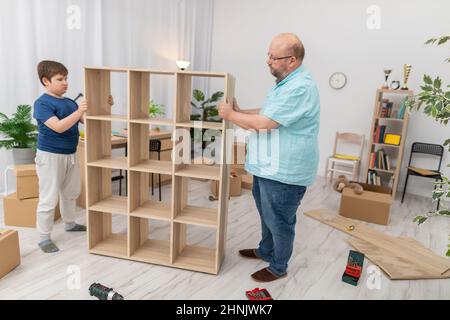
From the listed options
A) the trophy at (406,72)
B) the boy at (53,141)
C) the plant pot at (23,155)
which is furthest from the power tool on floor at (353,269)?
the plant pot at (23,155)

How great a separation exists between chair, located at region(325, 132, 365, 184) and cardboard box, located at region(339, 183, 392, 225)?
44.4 inches

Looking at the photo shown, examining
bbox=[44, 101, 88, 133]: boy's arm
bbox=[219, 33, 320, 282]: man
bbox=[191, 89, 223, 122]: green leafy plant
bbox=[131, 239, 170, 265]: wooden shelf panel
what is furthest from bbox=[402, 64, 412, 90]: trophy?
bbox=[44, 101, 88, 133]: boy's arm

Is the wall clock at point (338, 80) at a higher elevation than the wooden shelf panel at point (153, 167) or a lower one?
higher

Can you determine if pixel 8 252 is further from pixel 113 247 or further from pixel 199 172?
pixel 199 172

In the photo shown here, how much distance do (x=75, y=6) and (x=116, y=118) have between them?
2305mm

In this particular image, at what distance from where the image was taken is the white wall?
4430 millimetres

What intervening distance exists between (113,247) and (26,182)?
101 cm

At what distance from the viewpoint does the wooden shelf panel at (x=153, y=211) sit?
7.62ft

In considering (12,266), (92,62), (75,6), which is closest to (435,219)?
(12,266)

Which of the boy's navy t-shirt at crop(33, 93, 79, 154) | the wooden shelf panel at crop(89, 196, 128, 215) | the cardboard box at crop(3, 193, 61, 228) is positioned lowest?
the cardboard box at crop(3, 193, 61, 228)

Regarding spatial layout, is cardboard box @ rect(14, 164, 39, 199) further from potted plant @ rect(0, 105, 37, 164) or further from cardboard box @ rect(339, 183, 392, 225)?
cardboard box @ rect(339, 183, 392, 225)

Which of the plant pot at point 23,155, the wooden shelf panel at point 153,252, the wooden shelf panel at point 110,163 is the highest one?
the wooden shelf panel at point 110,163

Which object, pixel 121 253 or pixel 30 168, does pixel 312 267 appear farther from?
pixel 30 168

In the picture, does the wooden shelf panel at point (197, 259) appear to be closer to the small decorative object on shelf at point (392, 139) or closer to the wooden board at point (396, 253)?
the wooden board at point (396, 253)
